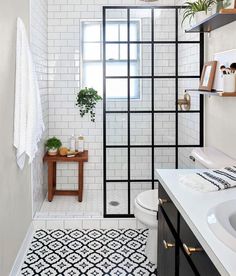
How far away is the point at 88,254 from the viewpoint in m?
2.96

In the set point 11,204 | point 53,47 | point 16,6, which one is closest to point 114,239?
point 11,204

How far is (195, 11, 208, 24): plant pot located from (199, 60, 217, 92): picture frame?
332 mm

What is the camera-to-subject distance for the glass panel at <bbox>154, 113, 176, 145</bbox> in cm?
333

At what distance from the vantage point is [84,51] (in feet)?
14.7

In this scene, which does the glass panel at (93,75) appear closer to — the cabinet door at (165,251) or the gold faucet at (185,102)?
the gold faucet at (185,102)

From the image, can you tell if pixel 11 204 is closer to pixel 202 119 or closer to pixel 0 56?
pixel 0 56

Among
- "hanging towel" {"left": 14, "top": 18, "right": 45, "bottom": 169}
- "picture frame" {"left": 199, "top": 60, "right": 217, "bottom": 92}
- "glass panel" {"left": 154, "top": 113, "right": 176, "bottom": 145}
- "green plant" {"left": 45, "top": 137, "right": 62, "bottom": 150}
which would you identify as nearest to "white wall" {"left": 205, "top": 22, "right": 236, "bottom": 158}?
"picture frame" {"left": 199, "top": 60, "right": 217, "bottom": 92}

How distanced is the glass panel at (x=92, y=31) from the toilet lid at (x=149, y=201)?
7.45ft

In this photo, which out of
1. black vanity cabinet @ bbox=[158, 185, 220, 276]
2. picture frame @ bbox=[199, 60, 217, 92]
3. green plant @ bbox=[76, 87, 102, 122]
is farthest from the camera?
green plant @ bbox=[76, 87, 102, 122]

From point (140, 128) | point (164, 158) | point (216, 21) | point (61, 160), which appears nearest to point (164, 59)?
point (140, 128)

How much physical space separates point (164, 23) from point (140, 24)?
0.70 ft

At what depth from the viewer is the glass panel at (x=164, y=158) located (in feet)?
11.1

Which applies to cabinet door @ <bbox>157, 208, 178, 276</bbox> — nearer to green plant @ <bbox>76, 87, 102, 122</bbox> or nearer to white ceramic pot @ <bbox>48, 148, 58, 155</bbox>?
white ceramic pot @ <bbox>48, 148, 58, 155</bbox>

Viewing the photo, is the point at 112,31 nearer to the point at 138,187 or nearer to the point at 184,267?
the point at 138,187
